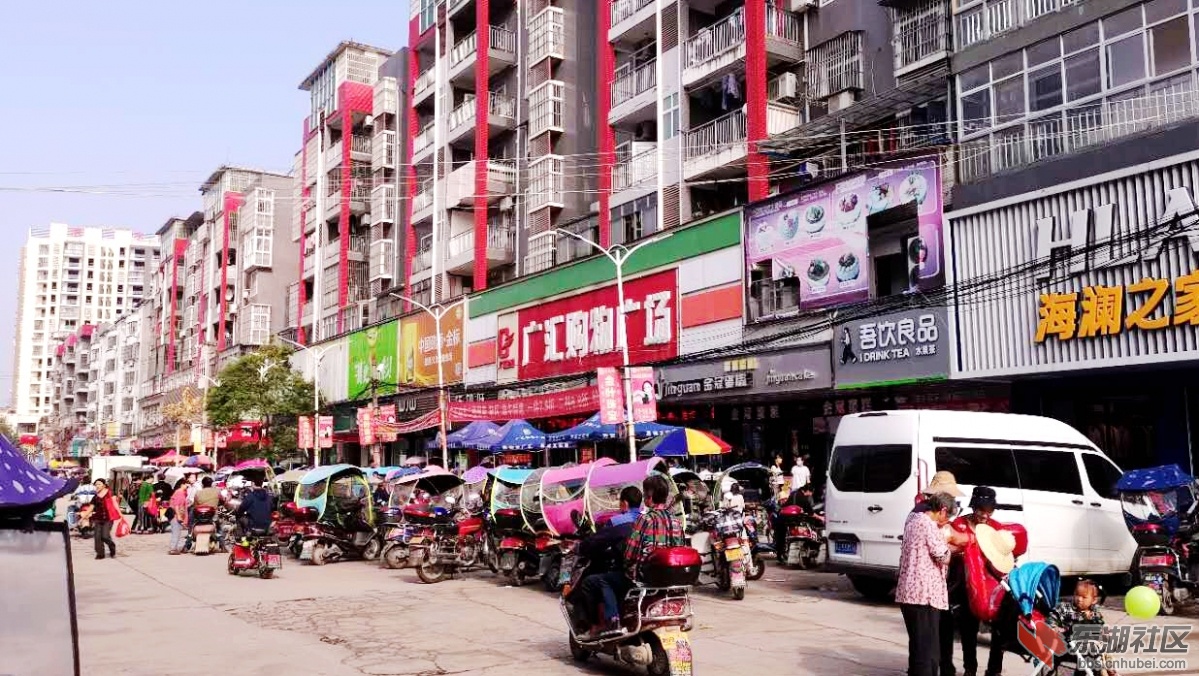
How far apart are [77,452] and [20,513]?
380 feet

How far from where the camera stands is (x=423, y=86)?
46.4 m

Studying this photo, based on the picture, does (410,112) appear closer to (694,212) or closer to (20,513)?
(694,212)

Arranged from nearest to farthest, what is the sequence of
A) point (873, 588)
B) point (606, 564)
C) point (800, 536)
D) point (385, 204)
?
point (606, 564), point (873, 588), point (800, 536), point (385, 204)

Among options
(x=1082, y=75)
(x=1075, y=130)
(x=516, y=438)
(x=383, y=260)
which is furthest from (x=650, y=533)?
(x=383, y=260)

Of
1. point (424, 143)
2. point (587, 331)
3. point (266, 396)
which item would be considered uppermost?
point (424, 143)

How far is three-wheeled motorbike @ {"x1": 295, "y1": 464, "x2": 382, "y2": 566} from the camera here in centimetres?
1991

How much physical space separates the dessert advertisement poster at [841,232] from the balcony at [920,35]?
9.42ft

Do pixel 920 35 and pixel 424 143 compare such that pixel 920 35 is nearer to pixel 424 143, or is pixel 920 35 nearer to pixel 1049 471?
pixel 1049 471

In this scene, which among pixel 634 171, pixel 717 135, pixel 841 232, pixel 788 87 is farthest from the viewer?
pixel 634 171

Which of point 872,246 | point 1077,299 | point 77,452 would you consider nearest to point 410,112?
point 872,246

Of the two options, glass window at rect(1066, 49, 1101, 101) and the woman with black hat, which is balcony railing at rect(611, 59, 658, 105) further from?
the woman with black hat

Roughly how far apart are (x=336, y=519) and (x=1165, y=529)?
47.2 feet

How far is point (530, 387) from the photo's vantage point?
1380 inches

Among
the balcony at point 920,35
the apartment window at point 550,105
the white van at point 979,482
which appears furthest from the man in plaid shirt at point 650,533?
the apartment window at point 550,105
